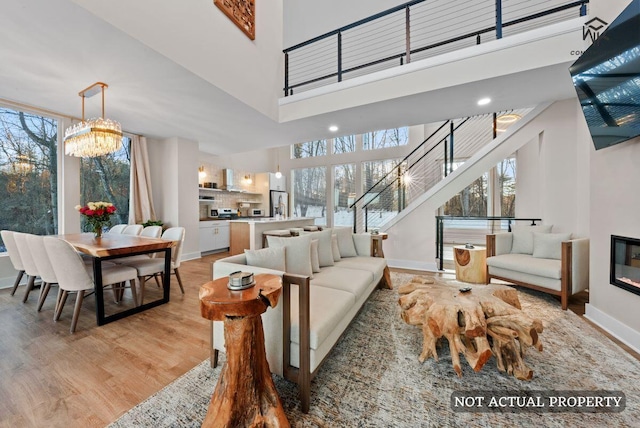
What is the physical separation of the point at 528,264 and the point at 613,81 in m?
1.98

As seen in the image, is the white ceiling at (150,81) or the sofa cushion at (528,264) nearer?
the white ceiling at (150,81)

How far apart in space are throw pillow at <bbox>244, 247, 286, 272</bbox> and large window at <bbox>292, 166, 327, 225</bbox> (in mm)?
6186

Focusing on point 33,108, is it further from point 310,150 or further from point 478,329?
point 310,150

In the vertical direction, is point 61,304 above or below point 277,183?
below

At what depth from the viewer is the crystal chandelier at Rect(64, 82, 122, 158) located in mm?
2953

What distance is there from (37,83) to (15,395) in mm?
3402

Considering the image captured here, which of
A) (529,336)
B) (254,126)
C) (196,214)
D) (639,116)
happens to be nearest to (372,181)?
(254,126)

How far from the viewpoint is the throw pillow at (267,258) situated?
194 centimetres

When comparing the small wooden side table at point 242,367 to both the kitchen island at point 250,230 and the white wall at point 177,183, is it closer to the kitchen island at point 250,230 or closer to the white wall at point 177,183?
the kitchen island at point 250,230

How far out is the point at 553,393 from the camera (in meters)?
1.49

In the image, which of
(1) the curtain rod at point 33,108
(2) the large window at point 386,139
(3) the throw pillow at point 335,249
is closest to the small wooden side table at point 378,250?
(3) the throw pillow at point 335,249

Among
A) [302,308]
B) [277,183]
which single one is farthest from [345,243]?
[277,183]

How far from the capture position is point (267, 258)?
198cm

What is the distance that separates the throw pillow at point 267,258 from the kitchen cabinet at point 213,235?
453cm
